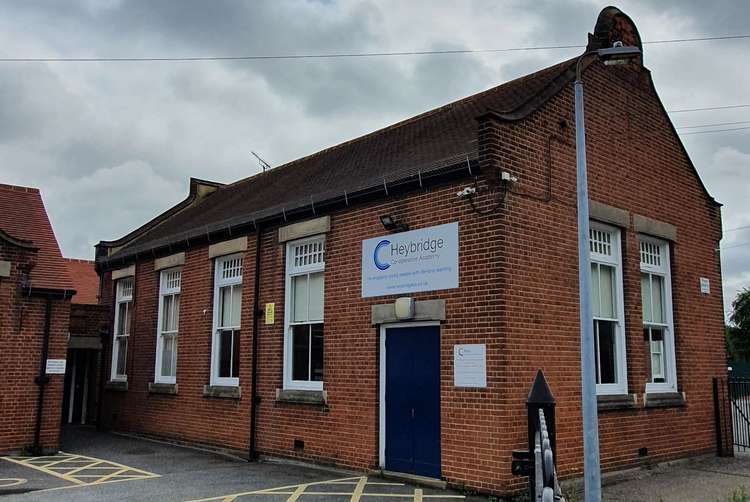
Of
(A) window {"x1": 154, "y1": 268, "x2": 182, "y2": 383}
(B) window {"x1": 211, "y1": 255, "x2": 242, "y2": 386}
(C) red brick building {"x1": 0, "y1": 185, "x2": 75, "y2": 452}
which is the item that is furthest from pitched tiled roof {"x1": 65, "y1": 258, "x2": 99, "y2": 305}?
(B) window {"x1": 211, "y1": 255, "x2": 242, "y2": 386}

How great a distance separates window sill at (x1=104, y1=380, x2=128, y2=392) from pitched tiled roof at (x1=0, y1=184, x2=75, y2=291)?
4201 mm

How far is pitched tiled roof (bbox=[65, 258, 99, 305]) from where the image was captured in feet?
100

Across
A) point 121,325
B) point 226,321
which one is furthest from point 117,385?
point 226,321

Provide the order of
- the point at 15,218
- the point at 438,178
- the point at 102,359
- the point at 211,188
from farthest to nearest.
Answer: the point at 211,188
the point at 102,359
the point at 15,218
the point at 438,178

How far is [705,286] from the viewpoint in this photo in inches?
544

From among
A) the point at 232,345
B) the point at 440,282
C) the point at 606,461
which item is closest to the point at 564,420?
the point at 606,461

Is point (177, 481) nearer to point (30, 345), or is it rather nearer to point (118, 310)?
point (30, 345)

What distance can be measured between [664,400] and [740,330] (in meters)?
44.0

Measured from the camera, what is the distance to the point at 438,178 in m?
10.6

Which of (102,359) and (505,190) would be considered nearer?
(505,190)

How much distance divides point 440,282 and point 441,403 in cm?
177

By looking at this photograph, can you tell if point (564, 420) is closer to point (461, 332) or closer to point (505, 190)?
point (461, 332)

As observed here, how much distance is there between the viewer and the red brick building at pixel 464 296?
9.86 metres

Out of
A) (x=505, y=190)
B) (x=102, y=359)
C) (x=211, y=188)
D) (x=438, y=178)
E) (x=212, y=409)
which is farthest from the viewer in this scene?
(x=211, y=188)
